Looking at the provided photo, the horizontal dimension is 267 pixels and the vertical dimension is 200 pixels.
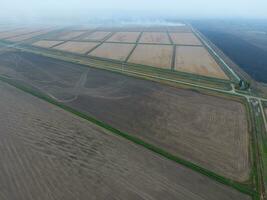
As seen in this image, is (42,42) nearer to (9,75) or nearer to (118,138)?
(9,75)

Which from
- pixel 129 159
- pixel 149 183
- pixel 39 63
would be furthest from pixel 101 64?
pixel 149 183

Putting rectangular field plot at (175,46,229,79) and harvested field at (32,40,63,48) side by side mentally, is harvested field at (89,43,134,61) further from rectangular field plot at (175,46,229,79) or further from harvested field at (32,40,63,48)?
harvested field at (32,40,63,48)

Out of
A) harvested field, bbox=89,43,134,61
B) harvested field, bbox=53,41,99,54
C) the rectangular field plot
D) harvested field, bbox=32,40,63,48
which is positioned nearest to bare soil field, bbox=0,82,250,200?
the rectangular field plot

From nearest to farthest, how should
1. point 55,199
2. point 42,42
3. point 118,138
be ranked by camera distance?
point 55,199 < point 118,138 < point 42,42

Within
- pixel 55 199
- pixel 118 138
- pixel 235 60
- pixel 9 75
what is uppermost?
pixel 235 60

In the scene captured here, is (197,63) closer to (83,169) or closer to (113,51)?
(113,51)

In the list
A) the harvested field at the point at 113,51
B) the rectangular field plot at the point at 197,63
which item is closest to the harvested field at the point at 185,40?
the rectangular field plot at the point at 197,63

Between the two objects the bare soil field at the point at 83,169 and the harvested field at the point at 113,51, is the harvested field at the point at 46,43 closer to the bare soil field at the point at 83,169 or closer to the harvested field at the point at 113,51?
the harvested field at the point at 113,51

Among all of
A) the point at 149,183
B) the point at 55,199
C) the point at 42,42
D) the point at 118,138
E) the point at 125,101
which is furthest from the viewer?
the point at 42,42

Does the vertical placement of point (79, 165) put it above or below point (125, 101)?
below
